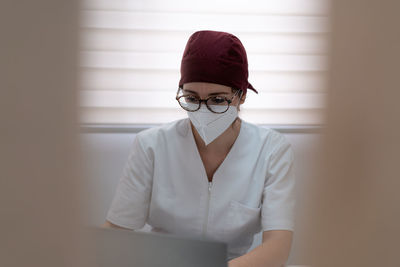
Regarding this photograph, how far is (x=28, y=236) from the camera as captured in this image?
5.4 inches

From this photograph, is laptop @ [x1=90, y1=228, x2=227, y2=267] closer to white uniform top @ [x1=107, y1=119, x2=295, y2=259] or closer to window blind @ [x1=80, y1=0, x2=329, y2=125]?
white uniform top @ [x1=107, y1=119, x2=295, y2=259]

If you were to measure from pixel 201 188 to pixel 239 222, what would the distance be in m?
0.18

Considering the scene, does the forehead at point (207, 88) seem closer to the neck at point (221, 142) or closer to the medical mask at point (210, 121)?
the medical mask at point (210, 121)

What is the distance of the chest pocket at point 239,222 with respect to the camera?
1279mm

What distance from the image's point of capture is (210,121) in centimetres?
128

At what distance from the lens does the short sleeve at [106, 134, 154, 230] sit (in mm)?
1286

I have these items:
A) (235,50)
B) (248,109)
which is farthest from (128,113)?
(235,50)

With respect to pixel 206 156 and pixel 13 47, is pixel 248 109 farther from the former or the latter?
pixel 13 47

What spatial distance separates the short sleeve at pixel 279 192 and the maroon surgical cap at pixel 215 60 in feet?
0.95

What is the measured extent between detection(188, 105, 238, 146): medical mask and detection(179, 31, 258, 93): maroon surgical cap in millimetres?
101

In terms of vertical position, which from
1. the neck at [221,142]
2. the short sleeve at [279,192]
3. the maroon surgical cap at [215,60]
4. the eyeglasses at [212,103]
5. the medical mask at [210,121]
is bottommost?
the short sleeve at [279,192]

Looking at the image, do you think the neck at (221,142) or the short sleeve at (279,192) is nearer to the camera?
the short sleeve at (279,192)

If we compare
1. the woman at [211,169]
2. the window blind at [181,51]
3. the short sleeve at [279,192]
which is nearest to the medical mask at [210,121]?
the woman at [211,169]

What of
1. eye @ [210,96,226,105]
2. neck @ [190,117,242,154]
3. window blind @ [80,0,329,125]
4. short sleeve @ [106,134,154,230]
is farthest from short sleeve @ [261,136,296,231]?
window blind @ [80,0,329,125]
